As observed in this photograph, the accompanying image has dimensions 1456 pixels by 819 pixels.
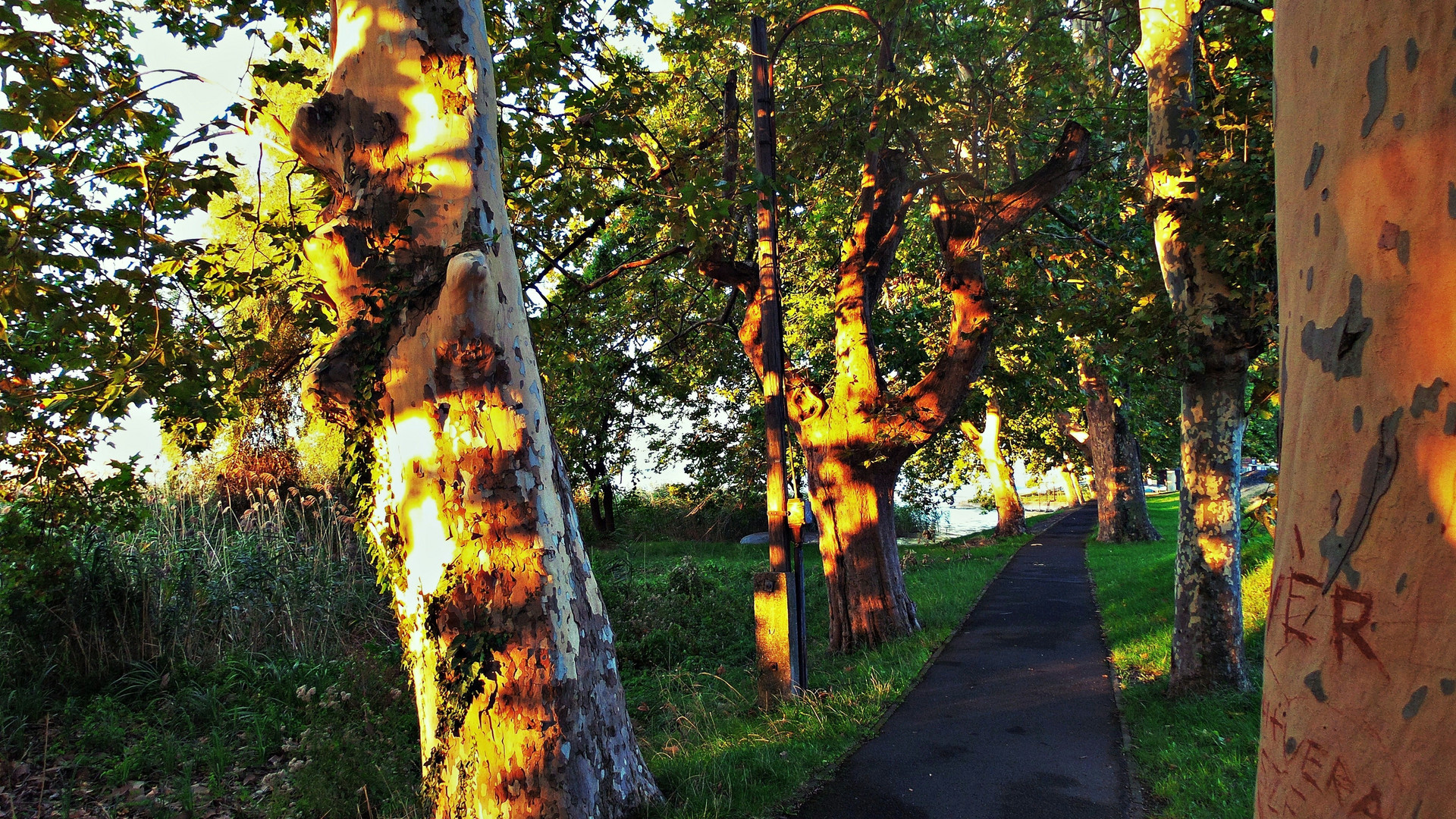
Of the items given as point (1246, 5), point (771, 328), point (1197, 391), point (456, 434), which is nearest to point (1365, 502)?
point (456, 434)

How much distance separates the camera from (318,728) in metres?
6.47

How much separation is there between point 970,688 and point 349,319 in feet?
22.5

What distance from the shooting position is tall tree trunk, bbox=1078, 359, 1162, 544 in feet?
76.6

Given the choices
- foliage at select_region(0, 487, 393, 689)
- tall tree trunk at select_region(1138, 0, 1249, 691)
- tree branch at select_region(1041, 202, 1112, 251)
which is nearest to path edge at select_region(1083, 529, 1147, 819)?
tall tree trunk at select_region(1138, 0, 1249, 691)

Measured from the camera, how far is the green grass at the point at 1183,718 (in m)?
5.50

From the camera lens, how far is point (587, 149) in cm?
871

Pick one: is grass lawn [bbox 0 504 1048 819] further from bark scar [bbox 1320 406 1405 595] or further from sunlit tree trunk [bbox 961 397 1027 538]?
sunlit tree trunk [bbox 961 397 1027 538]

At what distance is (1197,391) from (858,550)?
15.4 feet

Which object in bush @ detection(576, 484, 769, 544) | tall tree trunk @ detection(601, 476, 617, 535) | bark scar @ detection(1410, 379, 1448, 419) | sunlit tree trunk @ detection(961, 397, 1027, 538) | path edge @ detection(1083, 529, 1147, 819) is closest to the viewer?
bark scar @ detection(1410, 379, 1448, 419)

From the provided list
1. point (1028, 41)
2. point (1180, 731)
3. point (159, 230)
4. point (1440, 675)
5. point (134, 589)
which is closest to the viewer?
point (1440, 675)

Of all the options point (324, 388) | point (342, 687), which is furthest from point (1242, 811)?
point (342, 687)

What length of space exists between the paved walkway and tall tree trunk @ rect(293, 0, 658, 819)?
6.58ft

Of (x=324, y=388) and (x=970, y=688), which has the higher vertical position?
(x=324, y=388)

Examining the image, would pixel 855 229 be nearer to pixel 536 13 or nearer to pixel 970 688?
pixel 536 13
